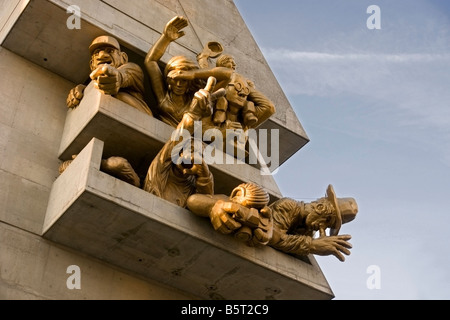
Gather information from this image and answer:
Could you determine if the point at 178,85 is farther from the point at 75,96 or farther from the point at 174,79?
the point at 75,96

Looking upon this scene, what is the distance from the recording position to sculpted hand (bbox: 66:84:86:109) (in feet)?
33.0

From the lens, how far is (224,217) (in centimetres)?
870

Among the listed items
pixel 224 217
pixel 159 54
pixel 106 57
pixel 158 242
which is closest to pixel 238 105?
pixel 159 54

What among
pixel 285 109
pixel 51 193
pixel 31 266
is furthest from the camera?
pixel 285 109

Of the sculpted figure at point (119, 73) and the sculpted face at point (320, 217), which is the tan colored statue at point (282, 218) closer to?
the sculpted face at point (320, 217)

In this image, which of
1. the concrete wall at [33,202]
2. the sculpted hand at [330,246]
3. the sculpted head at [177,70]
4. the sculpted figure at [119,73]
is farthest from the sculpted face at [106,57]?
the sculpted hand at [330,246]

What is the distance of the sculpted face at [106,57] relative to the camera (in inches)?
394

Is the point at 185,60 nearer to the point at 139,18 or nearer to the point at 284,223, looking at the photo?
the point at 139,18

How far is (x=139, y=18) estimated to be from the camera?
11133 mm

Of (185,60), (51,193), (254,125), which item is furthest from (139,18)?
(51,193)

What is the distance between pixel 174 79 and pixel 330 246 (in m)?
2.88

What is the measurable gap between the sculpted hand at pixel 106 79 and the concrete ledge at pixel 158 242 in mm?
853

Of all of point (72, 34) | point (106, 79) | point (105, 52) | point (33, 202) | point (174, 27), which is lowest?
point (33, 202)
